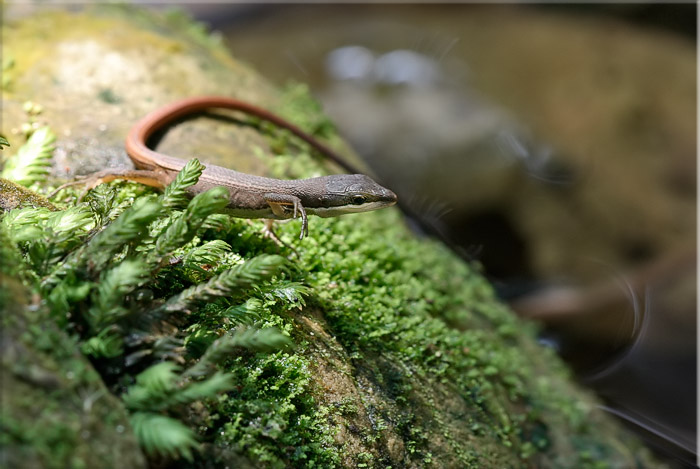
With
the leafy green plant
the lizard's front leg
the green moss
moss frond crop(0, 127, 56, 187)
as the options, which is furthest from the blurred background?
the leafy green plant

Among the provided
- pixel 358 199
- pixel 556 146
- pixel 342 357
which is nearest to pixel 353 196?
pixel 358 199

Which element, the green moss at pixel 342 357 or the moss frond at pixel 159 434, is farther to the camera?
the green moss at pixel 342 357

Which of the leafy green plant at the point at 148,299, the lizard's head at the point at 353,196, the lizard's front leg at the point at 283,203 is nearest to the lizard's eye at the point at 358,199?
the lizard's head at the point at 353,196

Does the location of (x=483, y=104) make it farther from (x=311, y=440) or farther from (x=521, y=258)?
(x=311, y=440)

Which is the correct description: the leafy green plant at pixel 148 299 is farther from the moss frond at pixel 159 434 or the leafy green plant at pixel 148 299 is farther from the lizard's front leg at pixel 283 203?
the lizard's front leg at pixel 283 203

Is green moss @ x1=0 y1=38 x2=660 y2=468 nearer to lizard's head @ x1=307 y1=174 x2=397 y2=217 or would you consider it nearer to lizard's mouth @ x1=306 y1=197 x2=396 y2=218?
lizard's mouth @ x1=306 y1=197 x2=396 y2=218

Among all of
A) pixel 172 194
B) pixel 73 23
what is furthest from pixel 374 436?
pixel 73 23
